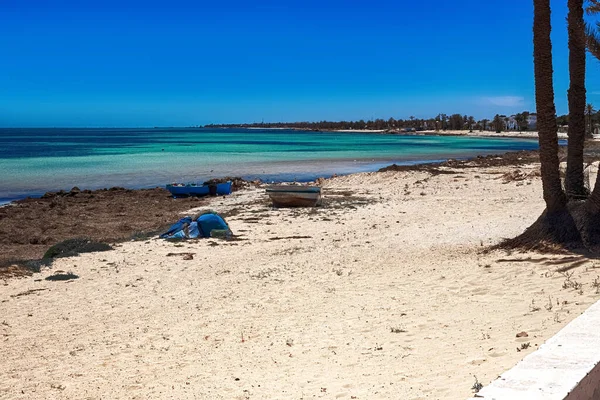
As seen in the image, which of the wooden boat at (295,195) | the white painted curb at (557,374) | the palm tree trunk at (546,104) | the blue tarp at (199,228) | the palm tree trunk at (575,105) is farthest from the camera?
the wooden boat at (295,195)

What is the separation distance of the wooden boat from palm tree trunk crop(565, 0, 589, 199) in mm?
9565

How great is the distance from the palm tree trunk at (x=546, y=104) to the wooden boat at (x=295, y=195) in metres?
9.79

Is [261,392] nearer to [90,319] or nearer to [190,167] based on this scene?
[90,319]

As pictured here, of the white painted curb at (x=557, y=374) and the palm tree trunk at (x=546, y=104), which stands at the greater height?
the palm tree trunk at (x=546, y=104)

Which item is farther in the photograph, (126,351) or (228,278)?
(228,278)

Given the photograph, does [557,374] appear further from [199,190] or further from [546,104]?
[199,190]

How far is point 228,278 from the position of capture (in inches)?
373

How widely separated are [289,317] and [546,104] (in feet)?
18.2

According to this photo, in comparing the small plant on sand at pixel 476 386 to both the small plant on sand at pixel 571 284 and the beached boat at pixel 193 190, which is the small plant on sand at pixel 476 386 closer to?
the small plant on sand at pixel 571 284

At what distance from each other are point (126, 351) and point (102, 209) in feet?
48.6

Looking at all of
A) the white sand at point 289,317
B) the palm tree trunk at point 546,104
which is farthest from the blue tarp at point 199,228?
the palm tree trunk at point 546,104

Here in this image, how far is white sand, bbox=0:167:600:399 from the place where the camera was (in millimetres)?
5070

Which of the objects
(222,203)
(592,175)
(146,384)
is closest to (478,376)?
(146,384)

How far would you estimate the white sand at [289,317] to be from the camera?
5.07 meters
